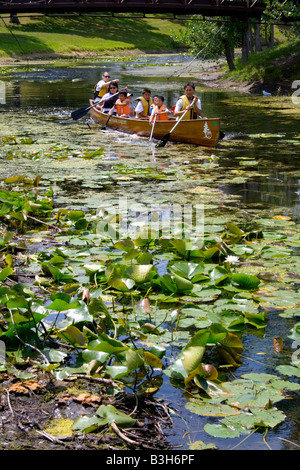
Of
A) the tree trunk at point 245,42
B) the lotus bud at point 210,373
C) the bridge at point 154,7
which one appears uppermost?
the bridge at point 154,7

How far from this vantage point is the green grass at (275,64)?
24.2m

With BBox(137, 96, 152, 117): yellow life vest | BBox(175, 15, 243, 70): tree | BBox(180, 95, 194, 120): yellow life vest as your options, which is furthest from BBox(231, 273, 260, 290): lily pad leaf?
BBox(175, 15, 243, 70): tree

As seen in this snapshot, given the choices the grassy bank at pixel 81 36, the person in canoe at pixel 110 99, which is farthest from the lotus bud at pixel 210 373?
the grassy bank at pixel 81 36

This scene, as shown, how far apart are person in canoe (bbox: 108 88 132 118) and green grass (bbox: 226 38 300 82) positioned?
34.1 feet

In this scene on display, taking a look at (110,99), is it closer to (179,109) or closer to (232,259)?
(179,109)

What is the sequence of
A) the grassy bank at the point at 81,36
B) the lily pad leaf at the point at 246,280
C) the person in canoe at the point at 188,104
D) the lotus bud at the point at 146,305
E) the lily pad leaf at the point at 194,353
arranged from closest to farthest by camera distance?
the lily pad leaf at the point at 194,353, the lotus bud at the point at 146,305, the lily pad leaf at the point at 246,280, the person in canoe at the point at 188,104, the grassy bank at the point at 81,36

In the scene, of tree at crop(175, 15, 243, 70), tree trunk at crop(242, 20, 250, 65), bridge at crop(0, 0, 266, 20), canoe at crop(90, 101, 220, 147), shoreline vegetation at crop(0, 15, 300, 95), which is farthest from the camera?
tree at crop(175, 15, 243, 70)

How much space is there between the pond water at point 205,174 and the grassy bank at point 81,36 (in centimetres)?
3259

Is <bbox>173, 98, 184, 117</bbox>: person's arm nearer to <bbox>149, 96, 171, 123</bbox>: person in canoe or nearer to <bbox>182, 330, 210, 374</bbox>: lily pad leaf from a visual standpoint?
<bbox>149, 96, 171, 123</bbox>: person in canoe

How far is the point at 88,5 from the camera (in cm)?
2670

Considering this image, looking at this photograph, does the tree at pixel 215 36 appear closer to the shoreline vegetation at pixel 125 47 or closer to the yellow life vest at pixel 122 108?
the shoreline vegetation at pixel 125 47

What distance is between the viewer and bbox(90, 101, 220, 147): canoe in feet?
40.4

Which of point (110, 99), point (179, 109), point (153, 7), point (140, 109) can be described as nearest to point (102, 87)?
point (110, 99)
